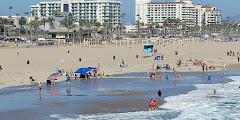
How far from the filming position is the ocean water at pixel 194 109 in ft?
65.9

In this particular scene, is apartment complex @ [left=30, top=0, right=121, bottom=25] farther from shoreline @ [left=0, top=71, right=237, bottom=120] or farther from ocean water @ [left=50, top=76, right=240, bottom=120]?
shoreline @ [left=0, top=71, right=237, bottom=120]

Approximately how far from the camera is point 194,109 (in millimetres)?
22359

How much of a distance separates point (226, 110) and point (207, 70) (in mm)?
18712

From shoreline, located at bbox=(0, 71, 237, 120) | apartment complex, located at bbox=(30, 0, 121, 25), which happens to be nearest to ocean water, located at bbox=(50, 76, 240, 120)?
shoreline, located at bbox=(0, 71, 237, 120)

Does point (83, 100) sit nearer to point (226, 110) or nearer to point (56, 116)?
point (56, 116)

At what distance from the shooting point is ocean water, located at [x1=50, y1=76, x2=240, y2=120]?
65.9ft

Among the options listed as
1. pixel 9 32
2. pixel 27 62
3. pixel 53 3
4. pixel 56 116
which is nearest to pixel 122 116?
pixel 56 116

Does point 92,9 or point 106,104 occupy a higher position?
point 92,9

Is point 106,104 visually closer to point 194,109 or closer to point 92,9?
point 194,109

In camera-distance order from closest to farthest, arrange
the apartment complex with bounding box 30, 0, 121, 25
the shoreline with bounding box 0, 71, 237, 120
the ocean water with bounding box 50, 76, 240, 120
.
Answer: the ocean water with bounding box 50, 76, 240, 120
the shoreline with bounding box 0, 71, 237, 120
the apartment complex with bounding box 30, 0, 121, 25

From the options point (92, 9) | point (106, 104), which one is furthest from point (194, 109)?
point (92, 9)

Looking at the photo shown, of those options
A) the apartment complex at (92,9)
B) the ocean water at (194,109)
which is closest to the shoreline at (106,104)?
the ocean water at (194,109)

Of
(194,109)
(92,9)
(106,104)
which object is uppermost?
(92,9)

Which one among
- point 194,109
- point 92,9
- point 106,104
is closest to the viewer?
point 194,109
